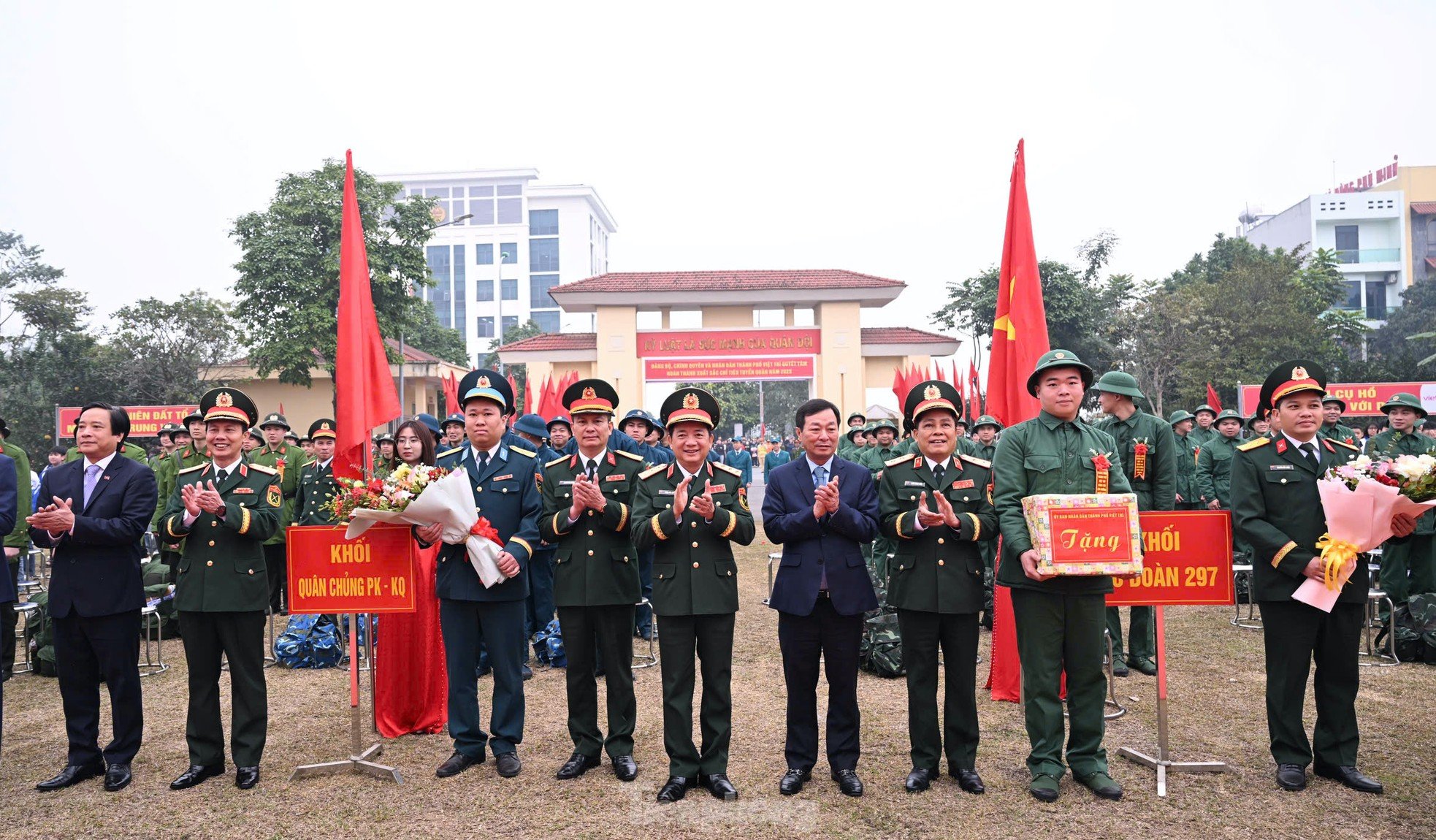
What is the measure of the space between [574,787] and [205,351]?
31.6 metres

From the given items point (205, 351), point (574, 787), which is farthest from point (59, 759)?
point (205, 351)

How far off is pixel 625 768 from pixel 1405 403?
862 cm

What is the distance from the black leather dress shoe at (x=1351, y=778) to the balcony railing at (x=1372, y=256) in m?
61.8

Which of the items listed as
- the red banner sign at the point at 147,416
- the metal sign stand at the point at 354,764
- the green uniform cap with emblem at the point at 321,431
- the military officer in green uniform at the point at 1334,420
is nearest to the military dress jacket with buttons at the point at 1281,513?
the military officer in green uniform at the point at 1334,420

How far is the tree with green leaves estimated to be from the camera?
29.7 m

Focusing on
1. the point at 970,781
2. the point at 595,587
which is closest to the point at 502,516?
the point at 595,587

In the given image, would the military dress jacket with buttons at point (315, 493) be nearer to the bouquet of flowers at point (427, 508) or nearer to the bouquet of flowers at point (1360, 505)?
the bouquet of flowers at point (427, 508)

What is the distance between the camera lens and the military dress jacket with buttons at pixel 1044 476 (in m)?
4.93

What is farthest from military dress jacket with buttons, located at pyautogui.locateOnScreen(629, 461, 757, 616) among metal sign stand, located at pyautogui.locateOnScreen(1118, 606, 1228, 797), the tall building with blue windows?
the tall building with blue windows

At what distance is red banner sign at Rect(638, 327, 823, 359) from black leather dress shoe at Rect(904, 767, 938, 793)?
24.4 m

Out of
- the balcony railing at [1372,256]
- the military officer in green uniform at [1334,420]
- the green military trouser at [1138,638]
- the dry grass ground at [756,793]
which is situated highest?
the balcony railing at [1372,256]

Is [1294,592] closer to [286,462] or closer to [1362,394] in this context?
[286,462]

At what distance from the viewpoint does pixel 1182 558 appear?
17.1 ft

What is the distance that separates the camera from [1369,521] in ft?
15.8
